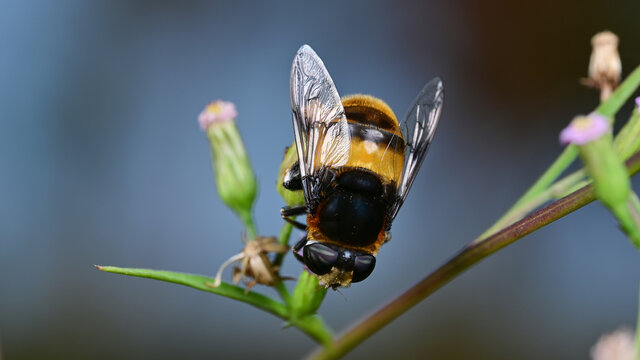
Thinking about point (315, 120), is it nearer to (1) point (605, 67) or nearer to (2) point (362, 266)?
(2) point (362, 266)

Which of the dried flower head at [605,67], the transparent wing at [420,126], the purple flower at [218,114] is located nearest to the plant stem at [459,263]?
the transparent wing at [420,126]

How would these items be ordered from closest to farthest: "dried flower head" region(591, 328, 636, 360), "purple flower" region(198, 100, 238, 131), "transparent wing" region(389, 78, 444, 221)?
"dried flower head" region(591, 328, 636, 360) → "transparent wing" region(389, 78, 444, 221) → "purple flower" region(198, 100, 238, 131)

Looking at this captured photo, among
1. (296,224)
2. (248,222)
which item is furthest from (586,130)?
(248,222)

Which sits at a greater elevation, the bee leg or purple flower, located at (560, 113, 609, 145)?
purple flower, located at (560, 113, 609, 145)

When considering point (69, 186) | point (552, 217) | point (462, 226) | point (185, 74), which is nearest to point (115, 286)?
point (69, 186)

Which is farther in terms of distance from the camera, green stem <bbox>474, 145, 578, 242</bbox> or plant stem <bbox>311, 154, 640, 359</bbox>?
green stem <bbox>474, 145, 578, 242</bbox>

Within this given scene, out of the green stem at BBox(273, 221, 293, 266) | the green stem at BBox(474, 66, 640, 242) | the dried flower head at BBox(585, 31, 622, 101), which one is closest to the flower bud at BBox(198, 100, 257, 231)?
the green stem at BBox(273, 221, 293, 266)

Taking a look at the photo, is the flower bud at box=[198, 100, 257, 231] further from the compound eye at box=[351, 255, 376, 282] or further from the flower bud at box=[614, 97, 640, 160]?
the flower bud at box=[614, 97, 640, 160]
